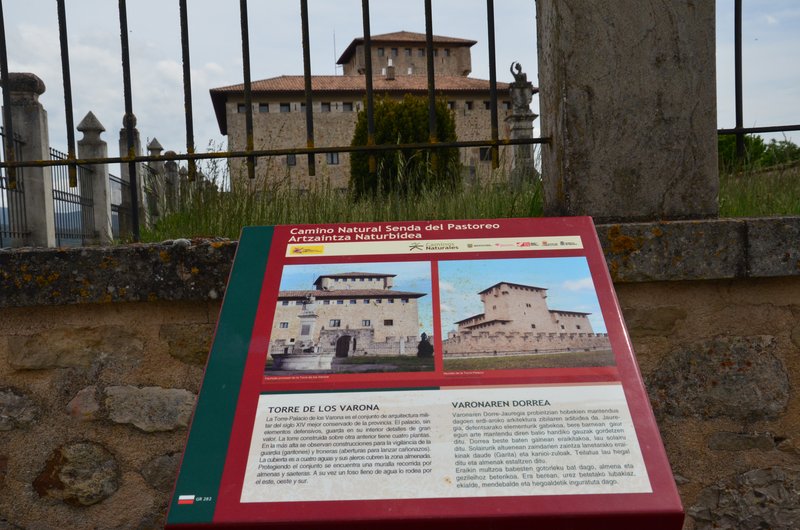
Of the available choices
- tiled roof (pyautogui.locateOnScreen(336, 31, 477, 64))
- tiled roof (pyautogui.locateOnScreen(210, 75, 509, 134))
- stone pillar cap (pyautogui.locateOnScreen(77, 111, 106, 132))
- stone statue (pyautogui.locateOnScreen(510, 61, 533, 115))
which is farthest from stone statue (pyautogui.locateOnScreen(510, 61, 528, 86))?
tiled roof (pyautogui.locateOnScreen(336, 31, 477, 64))

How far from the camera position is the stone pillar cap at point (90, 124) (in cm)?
1267

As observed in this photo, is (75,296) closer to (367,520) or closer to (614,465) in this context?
(367,520)

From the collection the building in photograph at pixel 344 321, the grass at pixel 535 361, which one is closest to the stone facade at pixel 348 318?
the building in photograph at pixel 344 321

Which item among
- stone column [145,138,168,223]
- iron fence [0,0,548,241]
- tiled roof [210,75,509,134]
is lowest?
stone column [145,138,168,223]

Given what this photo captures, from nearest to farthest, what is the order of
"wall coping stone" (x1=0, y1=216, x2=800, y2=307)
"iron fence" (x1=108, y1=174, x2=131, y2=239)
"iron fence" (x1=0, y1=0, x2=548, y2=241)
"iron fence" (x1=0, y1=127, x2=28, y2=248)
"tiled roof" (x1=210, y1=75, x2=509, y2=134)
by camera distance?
"wall coping stone" (x1=0, y1=216, x2=800, y2=307) → "iron fence" (x1=0, y1=0, x2=548, y2=241) → "iron fence" (x1=0, y1=127, x2=28, y2=248) → "iron fence" (x1=108, y1=174, x2=131, y2=239) → "tiled roof" (x1=210, y1=75, x2=509, y2=134)

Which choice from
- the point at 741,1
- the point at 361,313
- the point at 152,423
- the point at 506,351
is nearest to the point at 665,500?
the point at 506,351

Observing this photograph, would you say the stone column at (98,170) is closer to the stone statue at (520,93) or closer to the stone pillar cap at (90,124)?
the stone pillar cap at (90,124)

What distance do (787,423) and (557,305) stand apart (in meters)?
1.21

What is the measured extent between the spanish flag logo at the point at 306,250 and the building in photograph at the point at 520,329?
1.48ft

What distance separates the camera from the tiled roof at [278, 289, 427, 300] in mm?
1836

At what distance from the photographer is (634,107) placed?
2.47m

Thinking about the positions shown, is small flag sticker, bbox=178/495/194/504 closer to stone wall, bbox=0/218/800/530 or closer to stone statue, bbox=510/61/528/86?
stone wall, bbox=0/218/800/530

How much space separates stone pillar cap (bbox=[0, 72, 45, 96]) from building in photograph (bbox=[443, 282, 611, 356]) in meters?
10.1

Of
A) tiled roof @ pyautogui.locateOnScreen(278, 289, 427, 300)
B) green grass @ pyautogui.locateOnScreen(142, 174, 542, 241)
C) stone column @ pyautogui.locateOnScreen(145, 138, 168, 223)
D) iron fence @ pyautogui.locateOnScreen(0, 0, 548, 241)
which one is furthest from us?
stone column @ pyautogui.locateOnScreen(145, 138, 168, 223)
